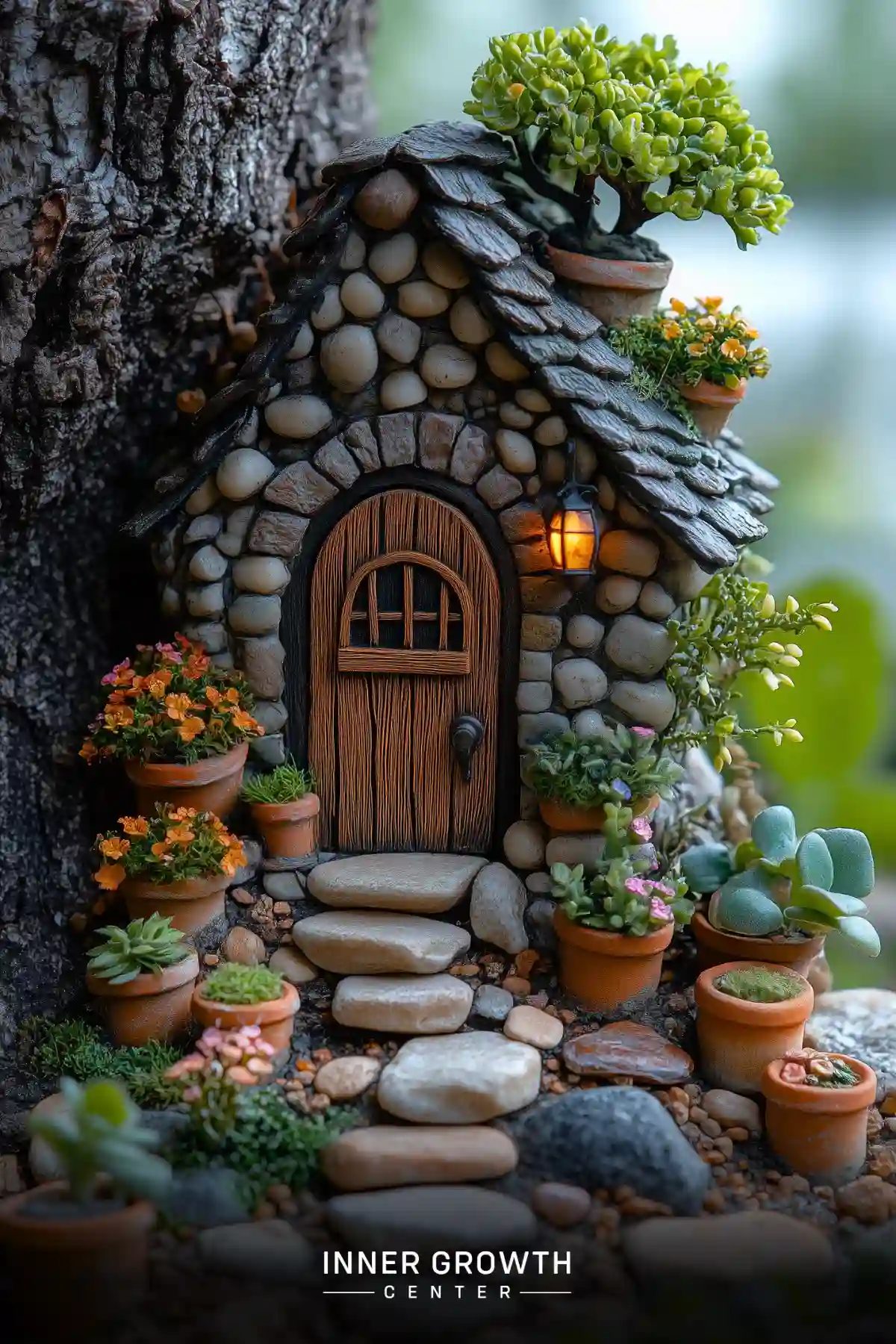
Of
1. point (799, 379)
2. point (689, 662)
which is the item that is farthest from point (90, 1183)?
point (799, 379)

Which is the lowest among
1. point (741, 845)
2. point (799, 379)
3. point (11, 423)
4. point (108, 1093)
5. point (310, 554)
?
point (108, 1093)

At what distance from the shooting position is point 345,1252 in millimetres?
3477

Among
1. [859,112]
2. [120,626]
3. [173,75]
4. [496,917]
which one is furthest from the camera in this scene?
[859,112]

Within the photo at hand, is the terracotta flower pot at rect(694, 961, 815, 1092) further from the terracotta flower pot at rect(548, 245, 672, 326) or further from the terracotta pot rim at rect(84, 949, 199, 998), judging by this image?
the terracotta flower pot at rect(548, 245, 672, 326)

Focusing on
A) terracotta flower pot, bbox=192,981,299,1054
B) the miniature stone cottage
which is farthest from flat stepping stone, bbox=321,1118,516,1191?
the miniature stone cottage

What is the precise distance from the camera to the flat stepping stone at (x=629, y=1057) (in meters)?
4.13

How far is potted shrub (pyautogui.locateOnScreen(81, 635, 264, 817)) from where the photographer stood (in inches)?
174

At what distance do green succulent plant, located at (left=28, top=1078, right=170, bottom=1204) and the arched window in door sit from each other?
1.82m

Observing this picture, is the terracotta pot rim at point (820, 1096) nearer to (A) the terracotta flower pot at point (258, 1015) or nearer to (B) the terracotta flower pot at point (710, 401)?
(A) the terracotta flower pot at point (258, 1015)

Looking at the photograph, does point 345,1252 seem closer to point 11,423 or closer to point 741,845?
point 741,845

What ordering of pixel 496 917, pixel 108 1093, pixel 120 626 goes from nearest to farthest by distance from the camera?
pixel 108 1093 < pixel 496 917 < pixel 120 626

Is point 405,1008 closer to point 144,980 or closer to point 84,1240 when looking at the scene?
point 144,980

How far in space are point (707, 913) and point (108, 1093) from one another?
2.24 meters

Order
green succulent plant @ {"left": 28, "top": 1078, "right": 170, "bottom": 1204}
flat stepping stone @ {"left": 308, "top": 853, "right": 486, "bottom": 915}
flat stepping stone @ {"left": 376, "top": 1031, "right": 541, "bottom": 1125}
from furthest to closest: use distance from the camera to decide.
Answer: flat stepping stone @ {"left": 308, "top": 853, "right": 486, "bottom": 915}
flat stepping stone @ {"left": 376, "top": 1031, "right": 541, "bottom": 1125}
green succulent plant @ {"left": 28, "top": 1078, "right": 170, "bottom": 1204}
